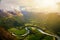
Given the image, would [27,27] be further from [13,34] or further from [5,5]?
[5,5]

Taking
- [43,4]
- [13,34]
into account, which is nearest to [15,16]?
[13,34]

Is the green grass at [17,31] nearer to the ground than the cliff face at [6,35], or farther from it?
farther from it

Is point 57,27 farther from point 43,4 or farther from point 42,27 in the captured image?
point 43,4

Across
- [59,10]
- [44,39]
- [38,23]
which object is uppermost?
[59,10]

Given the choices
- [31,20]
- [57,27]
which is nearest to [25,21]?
[31,20]

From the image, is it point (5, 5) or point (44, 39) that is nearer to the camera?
point (44, 39)

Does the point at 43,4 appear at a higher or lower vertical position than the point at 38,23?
higher

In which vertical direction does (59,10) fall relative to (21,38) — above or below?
above

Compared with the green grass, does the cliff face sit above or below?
below
